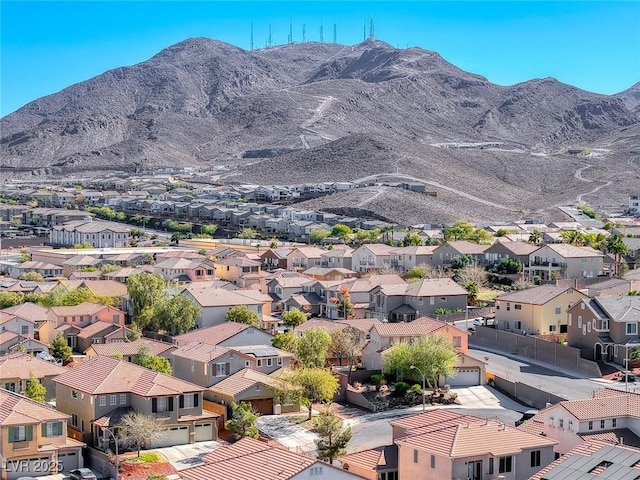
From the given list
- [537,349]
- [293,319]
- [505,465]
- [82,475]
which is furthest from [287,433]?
[293,319]

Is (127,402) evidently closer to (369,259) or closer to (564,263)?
(564,263)

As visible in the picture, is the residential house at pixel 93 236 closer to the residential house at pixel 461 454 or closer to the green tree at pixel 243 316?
the green tree at pixel 243 316

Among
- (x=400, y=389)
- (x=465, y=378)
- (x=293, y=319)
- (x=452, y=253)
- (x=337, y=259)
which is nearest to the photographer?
(x=400, y=389)

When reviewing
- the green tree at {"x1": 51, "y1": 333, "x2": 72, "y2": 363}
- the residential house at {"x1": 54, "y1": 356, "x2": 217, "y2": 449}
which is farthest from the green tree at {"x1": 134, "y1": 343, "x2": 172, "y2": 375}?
the green tree at {"x1": 51, "y1": 333, "x2": 72, "y2": 363}

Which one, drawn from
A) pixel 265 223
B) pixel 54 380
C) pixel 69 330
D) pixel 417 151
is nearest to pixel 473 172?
pixel 417 151

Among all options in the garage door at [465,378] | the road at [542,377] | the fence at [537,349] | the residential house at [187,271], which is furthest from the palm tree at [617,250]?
the residential house at [187,271]

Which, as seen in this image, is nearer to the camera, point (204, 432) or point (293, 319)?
point (204, 432)
